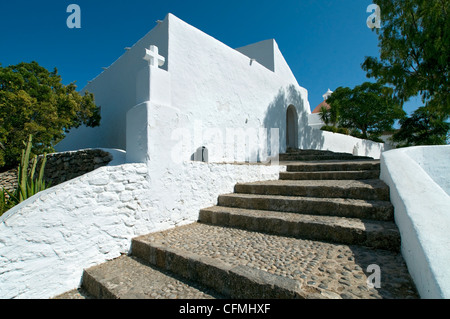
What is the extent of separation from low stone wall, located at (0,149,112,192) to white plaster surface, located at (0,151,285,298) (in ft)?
6.64

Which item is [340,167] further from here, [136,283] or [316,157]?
[136,283]

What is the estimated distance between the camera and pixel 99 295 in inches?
82.0

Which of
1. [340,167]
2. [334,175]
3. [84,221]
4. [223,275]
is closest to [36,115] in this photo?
[84,221]

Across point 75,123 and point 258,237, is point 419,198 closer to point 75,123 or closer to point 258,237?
point 258,237

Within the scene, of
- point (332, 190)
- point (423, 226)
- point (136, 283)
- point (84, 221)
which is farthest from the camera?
point (332, 190)

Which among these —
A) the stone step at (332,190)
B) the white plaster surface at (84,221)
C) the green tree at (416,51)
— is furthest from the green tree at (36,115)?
the green tree at (416,51)

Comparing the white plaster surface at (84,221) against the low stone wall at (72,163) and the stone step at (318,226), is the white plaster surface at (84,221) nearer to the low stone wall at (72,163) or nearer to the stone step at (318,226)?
the stone step at (318,226)

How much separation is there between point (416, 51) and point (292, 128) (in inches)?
184

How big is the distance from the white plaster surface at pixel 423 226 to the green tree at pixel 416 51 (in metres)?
5.25

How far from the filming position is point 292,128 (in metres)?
9.88

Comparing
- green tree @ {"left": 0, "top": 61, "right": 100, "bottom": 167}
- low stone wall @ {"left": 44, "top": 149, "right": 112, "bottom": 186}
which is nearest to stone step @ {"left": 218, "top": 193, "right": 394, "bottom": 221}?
low stone wall @ {"left": 44, "top": 149, "right": 112, "bottom": 186}

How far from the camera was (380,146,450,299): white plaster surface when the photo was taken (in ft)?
4.22
